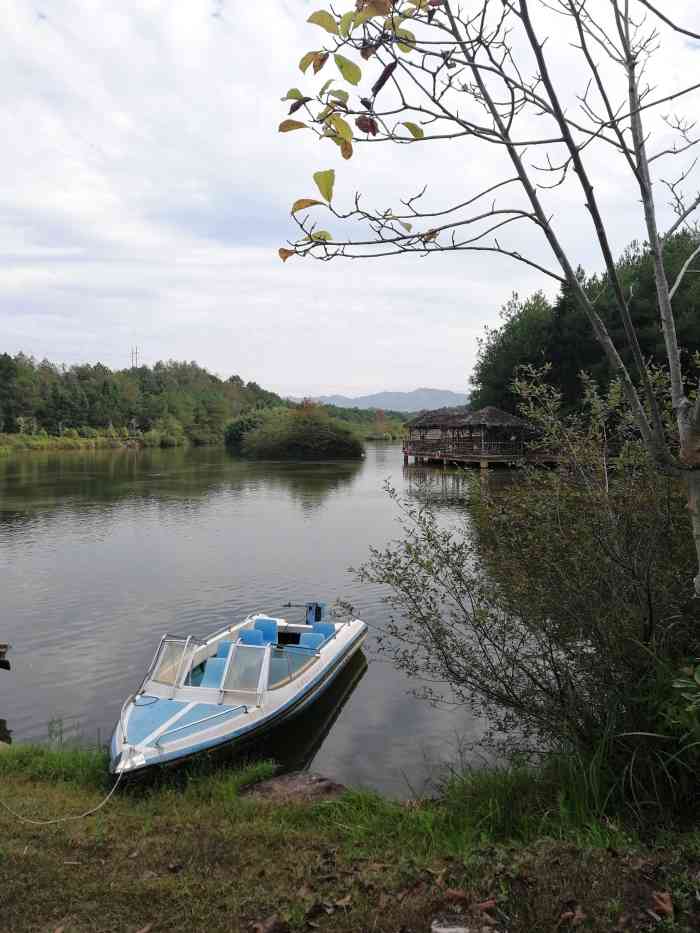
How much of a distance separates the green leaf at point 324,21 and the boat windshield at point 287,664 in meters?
8.50

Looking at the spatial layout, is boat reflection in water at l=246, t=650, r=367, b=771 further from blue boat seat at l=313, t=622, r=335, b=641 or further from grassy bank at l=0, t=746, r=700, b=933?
grassy bank at l=0, t=746, r=700, b=933

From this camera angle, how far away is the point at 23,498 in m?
34.5

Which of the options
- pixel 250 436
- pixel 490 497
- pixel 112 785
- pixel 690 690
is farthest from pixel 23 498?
pixel 250 436

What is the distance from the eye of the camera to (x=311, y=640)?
1172 cm

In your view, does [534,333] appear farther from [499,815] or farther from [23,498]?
[499,815]

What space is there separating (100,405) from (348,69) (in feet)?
333

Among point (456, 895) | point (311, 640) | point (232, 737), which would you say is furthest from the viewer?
point (311, 640)

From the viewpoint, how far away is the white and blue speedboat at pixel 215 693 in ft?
25.8

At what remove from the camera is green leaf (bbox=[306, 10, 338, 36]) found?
2.10 meters

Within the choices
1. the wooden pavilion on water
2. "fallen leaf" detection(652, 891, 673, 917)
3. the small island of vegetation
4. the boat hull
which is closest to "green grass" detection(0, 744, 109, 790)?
the boat hull

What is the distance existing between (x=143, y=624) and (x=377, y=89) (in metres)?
13.9

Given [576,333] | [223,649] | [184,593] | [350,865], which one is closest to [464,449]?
[576,333]

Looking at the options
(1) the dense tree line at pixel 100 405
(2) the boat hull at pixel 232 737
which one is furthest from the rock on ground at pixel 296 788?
(1) the dense tree line at pixel 100 405

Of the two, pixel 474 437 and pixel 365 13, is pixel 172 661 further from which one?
pixel 474 437
